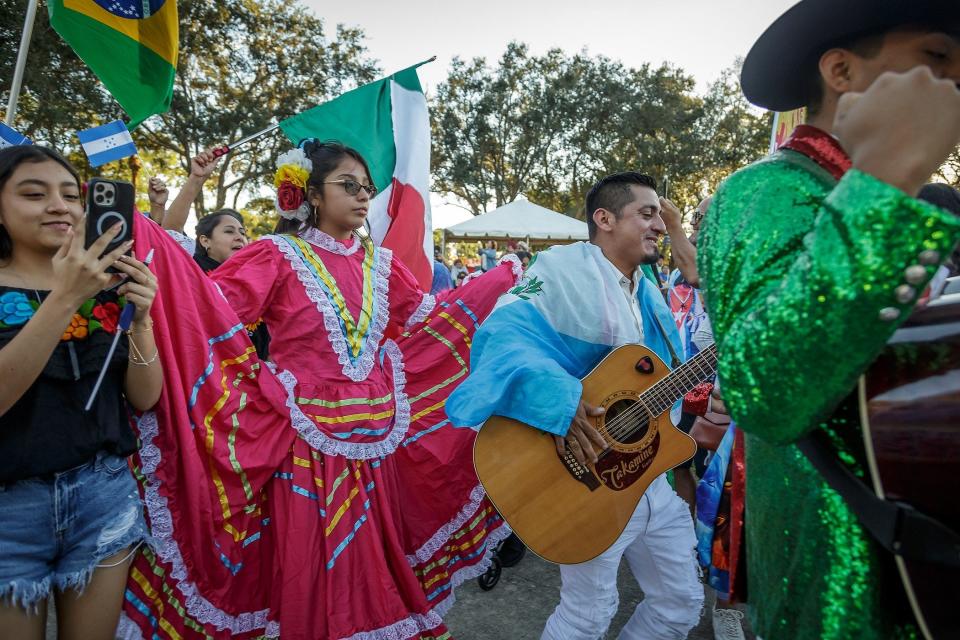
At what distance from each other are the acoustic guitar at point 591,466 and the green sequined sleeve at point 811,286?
138 centimetres

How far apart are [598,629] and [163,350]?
1.96m

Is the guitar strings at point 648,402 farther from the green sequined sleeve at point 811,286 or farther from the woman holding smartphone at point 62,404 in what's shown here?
the woman holding smartphone at point 62,404

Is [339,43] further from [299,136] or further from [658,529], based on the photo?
[658,529]

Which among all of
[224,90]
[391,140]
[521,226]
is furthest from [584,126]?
[391,140]

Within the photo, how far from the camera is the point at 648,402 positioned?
2223 mm

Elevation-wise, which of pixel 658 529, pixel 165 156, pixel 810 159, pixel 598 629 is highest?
pixel 165 156

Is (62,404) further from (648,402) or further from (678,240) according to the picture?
(678,240)

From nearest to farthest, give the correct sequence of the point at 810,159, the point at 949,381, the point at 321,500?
the point at 949,381
the point at 810,159
the point at 321,500

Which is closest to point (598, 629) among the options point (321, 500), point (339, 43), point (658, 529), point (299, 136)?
point (658, 529)

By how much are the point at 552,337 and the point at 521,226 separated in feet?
49.8

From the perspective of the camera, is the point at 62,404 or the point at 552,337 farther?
the point at 552,337

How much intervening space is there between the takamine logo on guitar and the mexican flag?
2336 millimetres

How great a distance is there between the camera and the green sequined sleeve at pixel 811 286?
0.63 m

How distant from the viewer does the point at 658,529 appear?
2.26 metres
